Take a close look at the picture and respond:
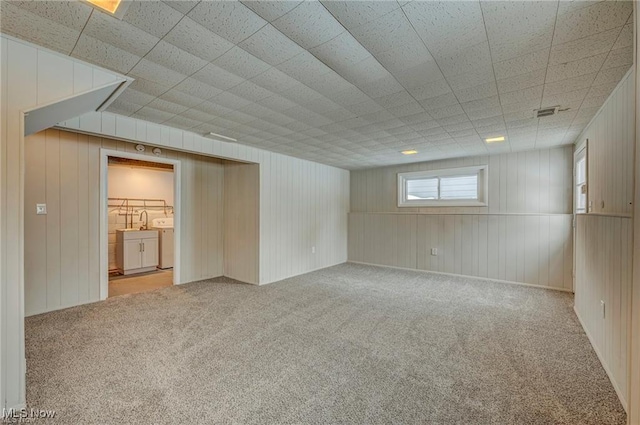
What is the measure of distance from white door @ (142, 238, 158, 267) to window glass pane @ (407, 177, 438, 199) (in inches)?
210

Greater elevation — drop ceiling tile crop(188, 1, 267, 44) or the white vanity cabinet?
drop ceiling tile crop(188, 1, 267, 44)

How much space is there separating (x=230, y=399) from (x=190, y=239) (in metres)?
3.35

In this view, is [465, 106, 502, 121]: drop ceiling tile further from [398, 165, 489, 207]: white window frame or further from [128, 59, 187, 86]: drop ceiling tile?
[128, 59, 187, 86]: drop ceiling tile

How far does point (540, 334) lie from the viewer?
2744mm

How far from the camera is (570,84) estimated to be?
2238 mm

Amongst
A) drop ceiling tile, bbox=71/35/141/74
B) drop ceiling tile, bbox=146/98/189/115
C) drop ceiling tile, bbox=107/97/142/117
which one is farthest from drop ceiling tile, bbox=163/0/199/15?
drop ceiling tile, bbox=107/97/142/117

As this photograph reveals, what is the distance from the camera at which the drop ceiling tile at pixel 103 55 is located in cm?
175

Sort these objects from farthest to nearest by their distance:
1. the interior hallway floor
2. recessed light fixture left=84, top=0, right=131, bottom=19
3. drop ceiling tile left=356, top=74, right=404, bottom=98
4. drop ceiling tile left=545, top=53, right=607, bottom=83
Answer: the interior hallway floor, drop ceiling tile left=356, top=74, right=404, bottom=98, drop ceiling tile left=545, top=53, right=607, bottom=83, recessed light fixture left=84, top=0, right=131, bottom=19

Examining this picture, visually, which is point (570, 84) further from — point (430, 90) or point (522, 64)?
point (430, 90)

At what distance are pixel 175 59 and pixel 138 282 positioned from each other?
4.10 m

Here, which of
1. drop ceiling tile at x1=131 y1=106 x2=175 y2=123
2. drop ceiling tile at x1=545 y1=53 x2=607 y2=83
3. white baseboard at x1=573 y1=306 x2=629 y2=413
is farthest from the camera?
drop ceiling tile at x1=131 y1=106 x2=175 y2=123

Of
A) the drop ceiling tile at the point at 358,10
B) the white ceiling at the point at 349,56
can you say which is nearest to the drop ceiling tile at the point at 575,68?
the white ceiling at the point at 349,56

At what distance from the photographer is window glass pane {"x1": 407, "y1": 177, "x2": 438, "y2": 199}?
225 inches

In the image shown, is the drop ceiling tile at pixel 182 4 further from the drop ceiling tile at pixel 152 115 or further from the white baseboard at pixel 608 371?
the white baseboard at pixel 608 371
